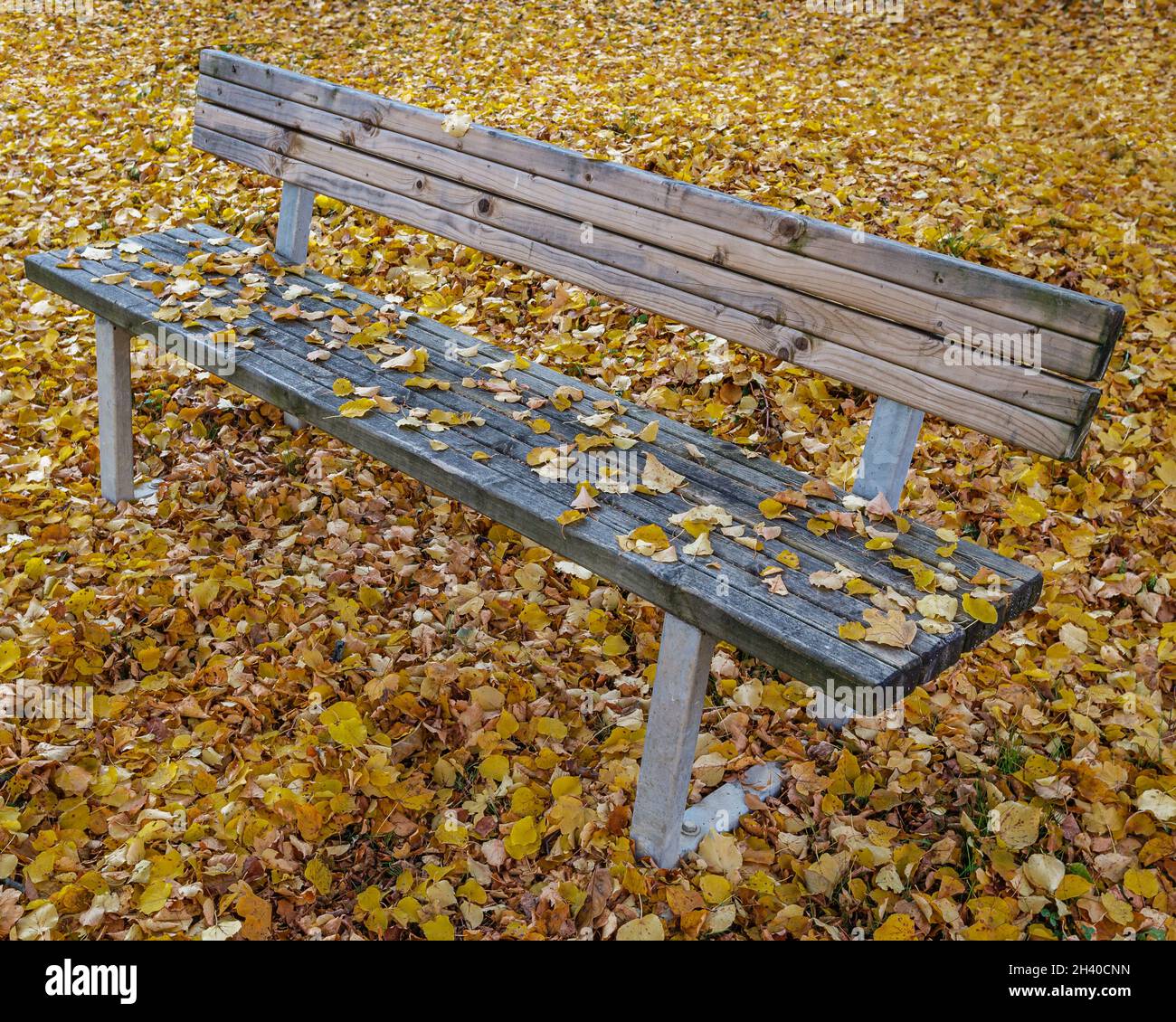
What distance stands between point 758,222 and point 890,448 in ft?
1.79

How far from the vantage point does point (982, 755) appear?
2.40m

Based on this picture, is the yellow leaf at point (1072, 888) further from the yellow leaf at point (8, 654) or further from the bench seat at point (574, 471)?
the yellow leaf at point (8, 654)

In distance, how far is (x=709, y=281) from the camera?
93.0 inches

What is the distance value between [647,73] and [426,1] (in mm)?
2877

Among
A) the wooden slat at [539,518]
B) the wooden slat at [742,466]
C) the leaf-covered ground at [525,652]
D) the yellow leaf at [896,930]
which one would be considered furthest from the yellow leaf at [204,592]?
the yellow leaf at [896,930]

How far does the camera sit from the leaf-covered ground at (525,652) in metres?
2.10

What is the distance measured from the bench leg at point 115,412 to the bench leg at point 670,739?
1888mm

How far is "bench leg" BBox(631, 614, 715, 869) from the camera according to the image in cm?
192

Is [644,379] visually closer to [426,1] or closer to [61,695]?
[61,695]

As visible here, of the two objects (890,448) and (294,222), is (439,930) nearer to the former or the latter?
(890,448)

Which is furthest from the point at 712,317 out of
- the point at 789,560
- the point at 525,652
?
the point at 525,652

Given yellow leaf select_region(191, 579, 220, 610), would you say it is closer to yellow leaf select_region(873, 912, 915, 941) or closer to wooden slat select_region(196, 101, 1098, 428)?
wooden slat select_region(196, 101, 1098, 428)

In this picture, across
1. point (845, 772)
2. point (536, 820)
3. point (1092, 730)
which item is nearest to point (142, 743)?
point (536, 820)
